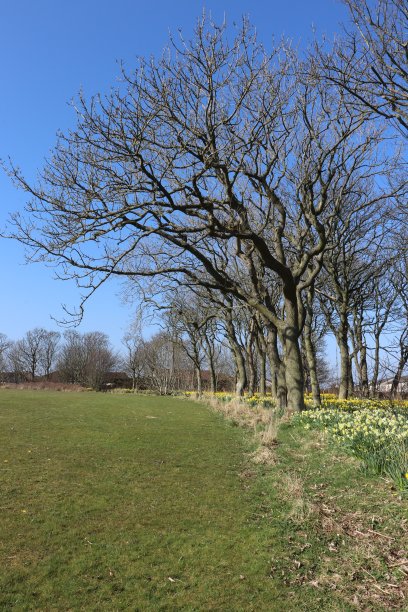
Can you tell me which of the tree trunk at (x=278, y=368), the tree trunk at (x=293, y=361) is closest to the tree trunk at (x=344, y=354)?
the tree trunk at (x=278, y=368)

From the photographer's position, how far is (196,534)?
18.4 feet

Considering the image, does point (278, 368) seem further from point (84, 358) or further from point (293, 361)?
point (84, 358)

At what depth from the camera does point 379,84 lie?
801 centimetres

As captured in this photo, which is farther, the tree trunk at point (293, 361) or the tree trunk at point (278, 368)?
the tree trunk at point (278, 368)

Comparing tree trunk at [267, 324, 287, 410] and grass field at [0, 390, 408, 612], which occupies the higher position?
tree trunk at [267, 324, 287, 410]

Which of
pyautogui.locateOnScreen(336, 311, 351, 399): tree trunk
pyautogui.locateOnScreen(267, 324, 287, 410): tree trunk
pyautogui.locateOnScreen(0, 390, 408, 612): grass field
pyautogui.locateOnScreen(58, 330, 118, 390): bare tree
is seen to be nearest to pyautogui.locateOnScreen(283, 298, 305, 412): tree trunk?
pyautogui.locateOnScreen(267, 324, 287, 410): tree trunk

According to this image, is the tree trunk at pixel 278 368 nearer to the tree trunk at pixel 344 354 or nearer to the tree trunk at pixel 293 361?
the tree trunk at pixel 293 361

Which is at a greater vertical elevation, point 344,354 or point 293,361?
point 344,354

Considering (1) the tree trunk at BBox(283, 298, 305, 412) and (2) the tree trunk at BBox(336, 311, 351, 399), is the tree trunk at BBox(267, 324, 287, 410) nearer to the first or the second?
(1) the tree trunk at BBox(283, 298, 305, 412)

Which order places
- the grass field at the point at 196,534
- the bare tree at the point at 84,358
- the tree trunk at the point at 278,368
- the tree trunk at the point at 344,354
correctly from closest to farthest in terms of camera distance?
the grass field at the point at 196,534 → the tree trunk at the point at 278,368 → the tree trunk at the point at 344,354 → the bare tree at the point at 84,358

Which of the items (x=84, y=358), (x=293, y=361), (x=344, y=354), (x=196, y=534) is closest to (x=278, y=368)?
(x=344, y=354)

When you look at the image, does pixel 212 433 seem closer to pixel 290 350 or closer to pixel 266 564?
pixel 290 350

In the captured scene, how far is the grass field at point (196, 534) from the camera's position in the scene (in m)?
4.09

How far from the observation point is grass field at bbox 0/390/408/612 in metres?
4.09
